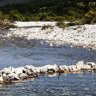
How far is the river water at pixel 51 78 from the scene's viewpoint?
23678 millimetres

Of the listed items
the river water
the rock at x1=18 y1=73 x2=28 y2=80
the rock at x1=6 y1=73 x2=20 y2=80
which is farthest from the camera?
the rock at x1=18 y1=73 x2=28 y2=80

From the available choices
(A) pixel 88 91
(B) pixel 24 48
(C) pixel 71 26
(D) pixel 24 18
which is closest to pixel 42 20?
(D) pixel 24 18

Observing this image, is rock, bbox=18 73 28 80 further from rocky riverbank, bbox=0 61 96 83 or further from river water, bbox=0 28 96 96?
river water, bbox=0 28 96 96

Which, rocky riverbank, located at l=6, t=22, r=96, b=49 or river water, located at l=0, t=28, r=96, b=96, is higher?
rocky riverbank, located at l=6, t=22, r=96, b=49

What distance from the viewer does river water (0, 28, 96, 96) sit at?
23678 millimetres

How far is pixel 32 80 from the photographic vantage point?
26734 mm

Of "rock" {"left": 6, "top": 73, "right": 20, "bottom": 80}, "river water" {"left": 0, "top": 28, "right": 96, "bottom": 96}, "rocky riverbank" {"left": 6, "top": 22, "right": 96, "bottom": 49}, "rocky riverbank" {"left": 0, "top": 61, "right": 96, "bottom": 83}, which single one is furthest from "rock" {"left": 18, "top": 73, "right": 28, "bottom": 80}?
"rocky riverbank" {"left": 6, "top": 22, "right": 96, "bottom": 49}

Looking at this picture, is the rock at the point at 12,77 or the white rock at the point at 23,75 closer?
the rock at the point at 12,77

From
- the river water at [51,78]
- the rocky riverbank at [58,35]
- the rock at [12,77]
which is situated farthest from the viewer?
the rocky riverbank at [58,35]

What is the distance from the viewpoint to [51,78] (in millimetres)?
27188

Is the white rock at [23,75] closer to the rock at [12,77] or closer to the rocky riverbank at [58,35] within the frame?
the rock at [12,77]

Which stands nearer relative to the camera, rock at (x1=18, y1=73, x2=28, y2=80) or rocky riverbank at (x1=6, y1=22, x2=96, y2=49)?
rock at (x1=18, y1=73, x2=28, y2=80)

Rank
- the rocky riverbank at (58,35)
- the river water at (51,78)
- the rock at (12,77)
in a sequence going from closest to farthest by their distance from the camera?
1. the river water at (51,78)
2. the rock at (12,77)
3. the rocky riverbank at (58,35)

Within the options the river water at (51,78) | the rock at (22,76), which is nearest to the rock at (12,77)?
the rock at (22,76)
